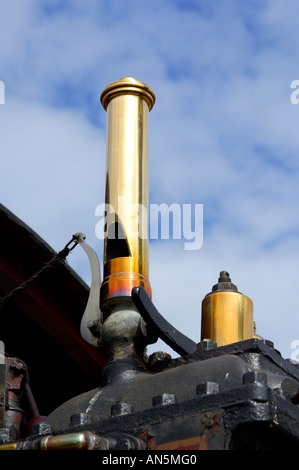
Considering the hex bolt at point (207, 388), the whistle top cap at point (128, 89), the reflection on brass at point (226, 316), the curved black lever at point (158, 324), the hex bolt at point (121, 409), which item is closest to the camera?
the hex bolt at point (207, 388)

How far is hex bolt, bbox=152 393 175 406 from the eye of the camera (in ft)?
12.2

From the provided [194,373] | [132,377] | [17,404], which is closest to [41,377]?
[17,404]

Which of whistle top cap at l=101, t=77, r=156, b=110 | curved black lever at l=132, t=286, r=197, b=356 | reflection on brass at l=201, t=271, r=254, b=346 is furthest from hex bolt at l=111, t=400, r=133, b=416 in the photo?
whistle top cap at l=101, t=77, r=156, b=110

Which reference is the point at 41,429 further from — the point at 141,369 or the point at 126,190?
the point at 126,190

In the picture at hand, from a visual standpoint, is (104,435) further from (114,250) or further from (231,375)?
(114,250)

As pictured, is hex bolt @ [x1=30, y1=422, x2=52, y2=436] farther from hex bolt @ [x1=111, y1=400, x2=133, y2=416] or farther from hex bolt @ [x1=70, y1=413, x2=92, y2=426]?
hex bolt @ [x1=111, y1=400, x2=133, y2=416]

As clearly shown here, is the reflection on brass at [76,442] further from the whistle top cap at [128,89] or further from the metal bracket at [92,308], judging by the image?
the whistle top cap at [128,89]

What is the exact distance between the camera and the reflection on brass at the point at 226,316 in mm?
4723

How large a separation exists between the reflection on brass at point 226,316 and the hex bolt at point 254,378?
3.73 feet

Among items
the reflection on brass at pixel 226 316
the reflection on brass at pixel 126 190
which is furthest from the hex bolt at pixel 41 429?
the reflection on brass at pixel 226 316

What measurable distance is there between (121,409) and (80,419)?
210mm

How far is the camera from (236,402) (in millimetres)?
3467

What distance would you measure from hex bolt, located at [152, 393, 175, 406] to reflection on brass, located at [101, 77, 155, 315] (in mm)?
801

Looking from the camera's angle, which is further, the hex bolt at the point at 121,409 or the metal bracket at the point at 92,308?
the metal bracket at the point at 92,308
